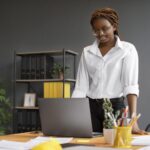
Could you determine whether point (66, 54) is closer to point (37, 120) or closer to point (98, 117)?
point (37, 120)

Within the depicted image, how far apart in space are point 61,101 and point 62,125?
0.44 ft

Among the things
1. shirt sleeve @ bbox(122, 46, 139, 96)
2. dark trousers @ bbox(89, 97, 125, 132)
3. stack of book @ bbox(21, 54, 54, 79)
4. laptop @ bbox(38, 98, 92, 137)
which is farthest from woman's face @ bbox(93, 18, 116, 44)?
stack of book @ bbox(21, 54, 54, 79)

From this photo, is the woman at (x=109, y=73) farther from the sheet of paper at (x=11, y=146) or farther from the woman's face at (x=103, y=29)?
the sheet of paper at (x=11, y=146)

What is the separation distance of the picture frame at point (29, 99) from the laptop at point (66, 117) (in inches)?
110

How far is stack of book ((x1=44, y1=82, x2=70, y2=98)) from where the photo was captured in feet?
14.2

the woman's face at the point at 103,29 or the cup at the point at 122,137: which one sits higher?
the woman's face at the point at 103,29

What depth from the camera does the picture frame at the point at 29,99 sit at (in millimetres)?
4621

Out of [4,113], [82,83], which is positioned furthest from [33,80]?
[82,83]

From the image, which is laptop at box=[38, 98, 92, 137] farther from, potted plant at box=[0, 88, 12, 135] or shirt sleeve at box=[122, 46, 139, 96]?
potted plant at box=[0, 88, 12, 135]

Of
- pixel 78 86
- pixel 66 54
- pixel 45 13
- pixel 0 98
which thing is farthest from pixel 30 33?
pixel 78 86

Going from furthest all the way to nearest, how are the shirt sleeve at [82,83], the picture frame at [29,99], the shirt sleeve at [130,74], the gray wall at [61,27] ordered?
1. the picture frame at [29,99]
2. the gray wall at [61,27]
3. the shirt sleeve at [82,83]
4. the shirt sleeve at [130,74]

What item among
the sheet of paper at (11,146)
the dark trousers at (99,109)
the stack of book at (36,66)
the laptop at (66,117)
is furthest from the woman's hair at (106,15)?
the stack of book at (36,66)

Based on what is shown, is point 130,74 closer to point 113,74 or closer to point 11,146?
point 113,74

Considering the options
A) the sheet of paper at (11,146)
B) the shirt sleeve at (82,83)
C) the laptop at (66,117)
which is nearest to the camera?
the sheet of paper at (11,146)
